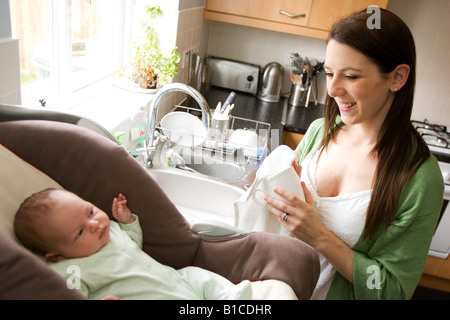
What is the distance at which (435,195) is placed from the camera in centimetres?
98

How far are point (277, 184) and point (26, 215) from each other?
631 mm

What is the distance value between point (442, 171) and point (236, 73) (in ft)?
5.07

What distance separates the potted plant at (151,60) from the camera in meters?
1.91

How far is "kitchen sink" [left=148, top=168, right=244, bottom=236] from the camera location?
1499 mm

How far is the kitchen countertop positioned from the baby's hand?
144cm

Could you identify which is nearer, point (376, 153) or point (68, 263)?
point (68, 263)

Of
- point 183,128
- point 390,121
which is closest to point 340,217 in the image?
point 390,121

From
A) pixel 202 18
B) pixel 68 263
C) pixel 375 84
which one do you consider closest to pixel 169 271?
pixel 68 263

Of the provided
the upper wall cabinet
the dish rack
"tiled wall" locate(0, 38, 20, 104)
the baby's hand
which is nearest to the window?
"tiled wall" locate(0, 38, 20, 104)

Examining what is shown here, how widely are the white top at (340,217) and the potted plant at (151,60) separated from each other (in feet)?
3.56

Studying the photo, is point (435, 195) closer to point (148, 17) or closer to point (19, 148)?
point (19, 148)
